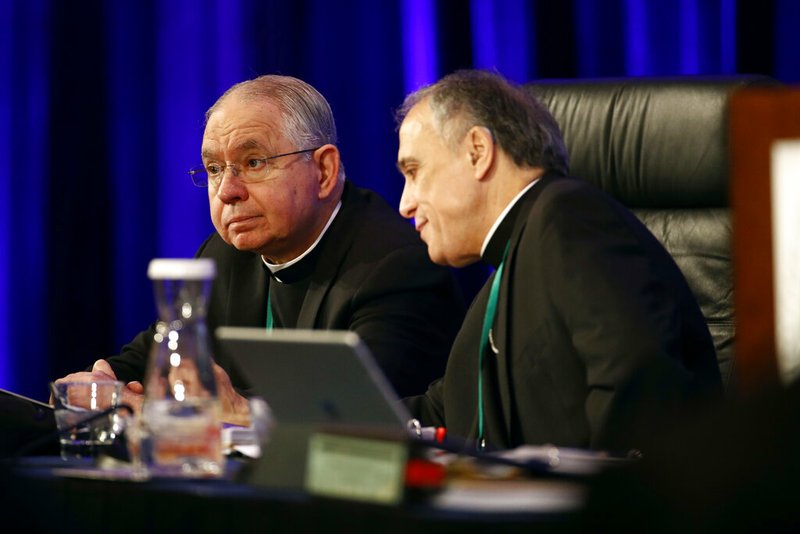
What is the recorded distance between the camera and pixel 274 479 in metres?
1.15

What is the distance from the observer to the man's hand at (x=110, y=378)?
2.29 m

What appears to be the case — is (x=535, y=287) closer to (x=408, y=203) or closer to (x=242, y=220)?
(x=408, y=203)

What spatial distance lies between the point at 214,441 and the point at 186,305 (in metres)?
0.17

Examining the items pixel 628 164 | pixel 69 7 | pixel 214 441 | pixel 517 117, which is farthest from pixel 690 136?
pixel 69 7

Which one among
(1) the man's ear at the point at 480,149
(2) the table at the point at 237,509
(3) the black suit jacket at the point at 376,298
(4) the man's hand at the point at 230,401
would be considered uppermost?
(1) the man's ear at the point at 480,149

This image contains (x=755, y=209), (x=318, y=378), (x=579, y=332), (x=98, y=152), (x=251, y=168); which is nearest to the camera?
(x=755, y=209)

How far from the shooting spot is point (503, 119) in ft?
7.04

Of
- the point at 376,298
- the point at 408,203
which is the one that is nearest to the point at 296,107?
the point at 376,298

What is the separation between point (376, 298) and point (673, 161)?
0.69 meters

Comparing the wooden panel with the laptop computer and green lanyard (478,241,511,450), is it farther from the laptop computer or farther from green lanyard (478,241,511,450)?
green lanyard (478,241,511,450)

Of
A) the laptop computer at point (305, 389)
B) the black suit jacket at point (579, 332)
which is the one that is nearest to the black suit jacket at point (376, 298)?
the black suit jacket at point (579, 332)

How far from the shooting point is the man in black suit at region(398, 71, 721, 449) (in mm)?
1821

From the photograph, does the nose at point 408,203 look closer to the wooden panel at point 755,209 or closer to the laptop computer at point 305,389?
the laptop computer at point 305,389

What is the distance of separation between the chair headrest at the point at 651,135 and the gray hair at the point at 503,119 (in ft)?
1.66
